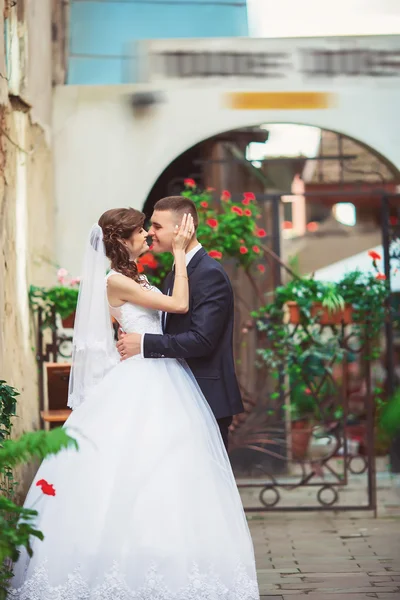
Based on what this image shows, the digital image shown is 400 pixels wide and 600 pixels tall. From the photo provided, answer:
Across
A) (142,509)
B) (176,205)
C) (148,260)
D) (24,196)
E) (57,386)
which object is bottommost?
(142,509)

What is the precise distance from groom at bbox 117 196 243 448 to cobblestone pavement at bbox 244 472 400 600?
3.25 ft

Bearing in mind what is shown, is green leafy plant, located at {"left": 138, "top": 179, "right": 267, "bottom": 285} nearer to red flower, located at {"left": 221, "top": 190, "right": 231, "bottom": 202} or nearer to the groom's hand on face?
red flower, located at {"left": 221, "top": 190, "right": 231, "bottom": 202}

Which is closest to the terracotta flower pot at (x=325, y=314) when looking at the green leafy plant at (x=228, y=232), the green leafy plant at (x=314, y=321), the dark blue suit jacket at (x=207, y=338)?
the green leafy plant at (x=314, y=321)

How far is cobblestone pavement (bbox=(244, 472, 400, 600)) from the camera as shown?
4793mm

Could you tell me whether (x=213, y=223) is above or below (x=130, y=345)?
above

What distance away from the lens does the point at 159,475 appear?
3.99 metres

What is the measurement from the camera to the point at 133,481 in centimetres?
397

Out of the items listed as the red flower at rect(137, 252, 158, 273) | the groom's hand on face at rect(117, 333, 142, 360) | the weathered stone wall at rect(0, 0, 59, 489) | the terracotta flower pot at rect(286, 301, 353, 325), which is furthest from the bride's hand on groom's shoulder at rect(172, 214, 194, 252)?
the terracotta flower pot at rect(286, 301, 353, 325)

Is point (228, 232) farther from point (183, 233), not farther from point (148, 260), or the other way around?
point (183, 233)

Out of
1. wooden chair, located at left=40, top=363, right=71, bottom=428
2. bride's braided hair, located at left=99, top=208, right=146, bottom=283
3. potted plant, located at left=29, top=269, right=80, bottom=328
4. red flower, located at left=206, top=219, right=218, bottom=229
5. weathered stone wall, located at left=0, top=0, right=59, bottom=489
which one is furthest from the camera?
red flower, located at left=206, top=219, right=218, bottom=229

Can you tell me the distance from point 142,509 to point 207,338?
793 millimetres

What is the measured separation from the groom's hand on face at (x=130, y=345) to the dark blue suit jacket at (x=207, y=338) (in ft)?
0.18

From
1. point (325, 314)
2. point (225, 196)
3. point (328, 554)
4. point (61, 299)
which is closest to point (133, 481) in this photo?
point (328, 554)

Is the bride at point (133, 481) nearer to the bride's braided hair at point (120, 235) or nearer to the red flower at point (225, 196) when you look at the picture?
the bride's braided hair at point (120, 235)
